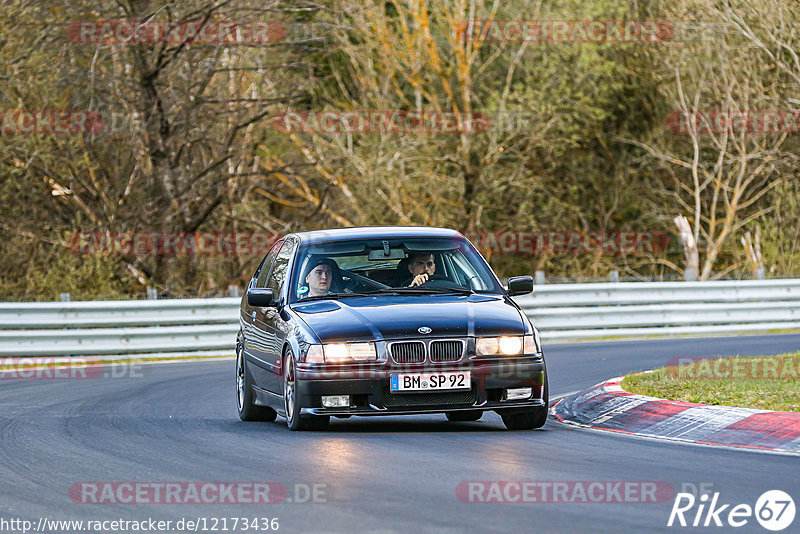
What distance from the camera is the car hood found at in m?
10.5

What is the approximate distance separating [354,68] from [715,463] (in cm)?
2871

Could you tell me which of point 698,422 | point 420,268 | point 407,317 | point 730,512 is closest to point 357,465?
point 407,317

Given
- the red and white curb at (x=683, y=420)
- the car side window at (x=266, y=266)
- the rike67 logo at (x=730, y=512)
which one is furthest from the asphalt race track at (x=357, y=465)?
the car side window at (x=266, y=266)

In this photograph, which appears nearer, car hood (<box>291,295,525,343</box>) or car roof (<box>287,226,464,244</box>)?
car hood (<box>291,295,525,343</box>)

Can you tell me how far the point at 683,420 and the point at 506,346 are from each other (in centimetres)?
140

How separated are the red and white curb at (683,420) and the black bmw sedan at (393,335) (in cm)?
76

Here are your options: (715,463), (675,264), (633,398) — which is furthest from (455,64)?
(715,463)

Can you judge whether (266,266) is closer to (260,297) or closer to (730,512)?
(260,297)

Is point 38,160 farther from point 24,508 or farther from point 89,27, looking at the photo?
point 24,508

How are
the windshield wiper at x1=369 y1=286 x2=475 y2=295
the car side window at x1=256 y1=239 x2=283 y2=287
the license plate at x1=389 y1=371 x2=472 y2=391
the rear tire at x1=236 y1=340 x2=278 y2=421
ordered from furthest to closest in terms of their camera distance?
1. the car side window at x1=256 y1=239 x2=283 y2=287
2. the rear tire at x1=236 y1=340 x2=278 y2=421
3. the windshield wiper at x1=369 y1=286 x2=475 y2=295
4. the license plate at x1=389 y1=371 x2=472 y2=391

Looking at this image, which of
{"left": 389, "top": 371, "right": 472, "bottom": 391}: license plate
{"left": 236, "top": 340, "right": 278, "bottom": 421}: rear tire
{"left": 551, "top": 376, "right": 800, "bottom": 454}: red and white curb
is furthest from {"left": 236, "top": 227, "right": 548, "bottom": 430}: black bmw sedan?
{"left": 551, "top": 376, "right": 800, "bottom": 454}: red and white curb

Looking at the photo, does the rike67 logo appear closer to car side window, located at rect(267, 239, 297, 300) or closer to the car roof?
the car roof

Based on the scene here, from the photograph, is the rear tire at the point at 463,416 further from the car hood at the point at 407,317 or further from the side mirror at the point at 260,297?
the side mirror at the point at 260,297

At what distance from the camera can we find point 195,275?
91.9 ft
